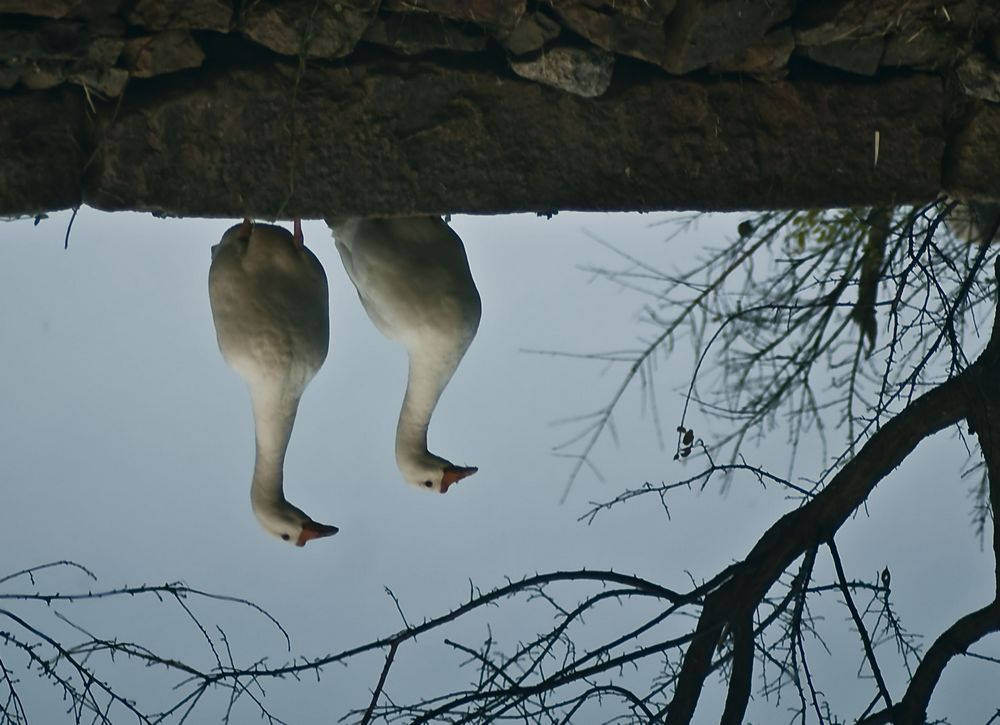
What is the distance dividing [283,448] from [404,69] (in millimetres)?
961

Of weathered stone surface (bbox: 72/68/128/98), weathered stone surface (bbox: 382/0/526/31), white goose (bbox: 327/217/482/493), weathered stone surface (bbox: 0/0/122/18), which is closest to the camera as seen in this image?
weathered stone surface (bbox: 0/0/122/18)

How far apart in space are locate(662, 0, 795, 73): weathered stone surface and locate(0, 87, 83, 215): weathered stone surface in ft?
4.26

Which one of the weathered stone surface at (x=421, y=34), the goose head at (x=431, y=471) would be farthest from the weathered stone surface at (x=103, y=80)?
the goose head at (x=431, y=471)

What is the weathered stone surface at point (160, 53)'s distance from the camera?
229 centimetres

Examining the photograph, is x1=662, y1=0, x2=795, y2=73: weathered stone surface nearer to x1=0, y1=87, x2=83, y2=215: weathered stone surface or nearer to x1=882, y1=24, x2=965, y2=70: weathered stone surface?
x1=882, y1=24, x2=965, y2=70: weathered stone surface

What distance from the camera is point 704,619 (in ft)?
9.00

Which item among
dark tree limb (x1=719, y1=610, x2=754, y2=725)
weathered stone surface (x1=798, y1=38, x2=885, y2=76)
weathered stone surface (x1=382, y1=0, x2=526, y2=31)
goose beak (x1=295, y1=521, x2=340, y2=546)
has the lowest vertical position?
dark tree limb (x1=719, y1=610, x2=754, y2=725)

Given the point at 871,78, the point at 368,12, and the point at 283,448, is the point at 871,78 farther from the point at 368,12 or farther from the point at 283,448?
the point at 283,448

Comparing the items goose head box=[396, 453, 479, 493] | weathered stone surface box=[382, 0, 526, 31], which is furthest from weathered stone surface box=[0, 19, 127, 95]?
goose head box=[396, 453, 479, 493]

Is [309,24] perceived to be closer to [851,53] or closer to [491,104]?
[491,104]

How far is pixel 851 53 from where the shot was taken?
9.09ft

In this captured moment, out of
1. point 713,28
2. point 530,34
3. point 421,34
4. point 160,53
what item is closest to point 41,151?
point 160,53

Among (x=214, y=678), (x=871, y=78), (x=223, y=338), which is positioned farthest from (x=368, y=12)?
(x=214, y=678)

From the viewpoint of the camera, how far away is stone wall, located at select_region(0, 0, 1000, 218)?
2289mm
